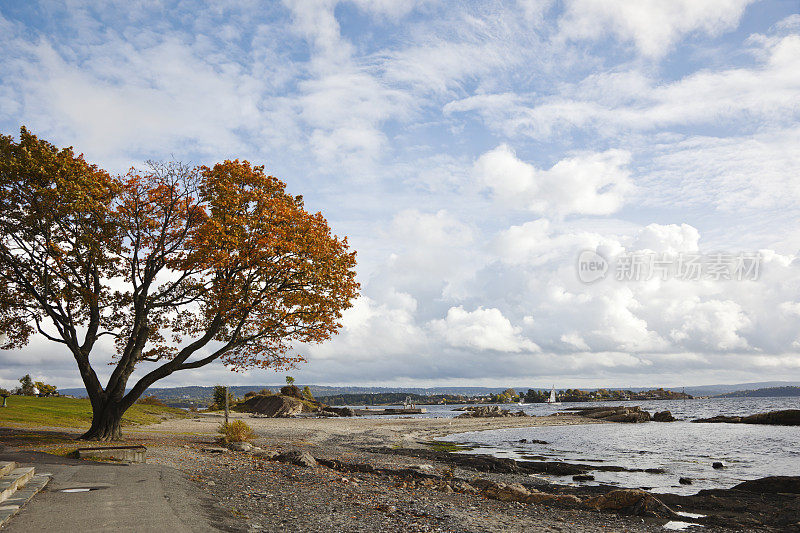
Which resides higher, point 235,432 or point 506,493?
point 235,432

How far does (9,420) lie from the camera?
36.7m

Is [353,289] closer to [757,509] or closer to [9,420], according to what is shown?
[757,509]

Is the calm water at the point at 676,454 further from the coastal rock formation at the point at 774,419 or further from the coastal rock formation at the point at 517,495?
the coastal rock formation at the point at 774,419

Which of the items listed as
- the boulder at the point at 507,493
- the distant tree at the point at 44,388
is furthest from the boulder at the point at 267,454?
the distant tree at the point at 44,388

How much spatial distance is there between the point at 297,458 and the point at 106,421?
44.1 feet

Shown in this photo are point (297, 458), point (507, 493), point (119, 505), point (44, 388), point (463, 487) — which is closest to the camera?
point (119, 505)

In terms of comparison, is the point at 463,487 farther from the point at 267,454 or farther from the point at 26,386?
the point at 26,386

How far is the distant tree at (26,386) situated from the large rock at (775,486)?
102 meters

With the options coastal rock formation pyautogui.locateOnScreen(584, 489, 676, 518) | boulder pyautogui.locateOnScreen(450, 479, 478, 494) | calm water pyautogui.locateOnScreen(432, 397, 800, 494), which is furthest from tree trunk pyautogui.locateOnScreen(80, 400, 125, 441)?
calm water pyautogui.locateOnScreen(432, 397, 800, 494)

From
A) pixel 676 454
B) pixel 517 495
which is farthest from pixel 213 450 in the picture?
pixel 676 454

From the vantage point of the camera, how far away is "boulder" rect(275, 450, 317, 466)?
78.3 feet

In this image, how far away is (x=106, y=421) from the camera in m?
29.2

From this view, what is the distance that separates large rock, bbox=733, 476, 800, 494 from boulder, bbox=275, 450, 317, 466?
22.9 meters

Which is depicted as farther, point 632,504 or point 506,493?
point 506,493
